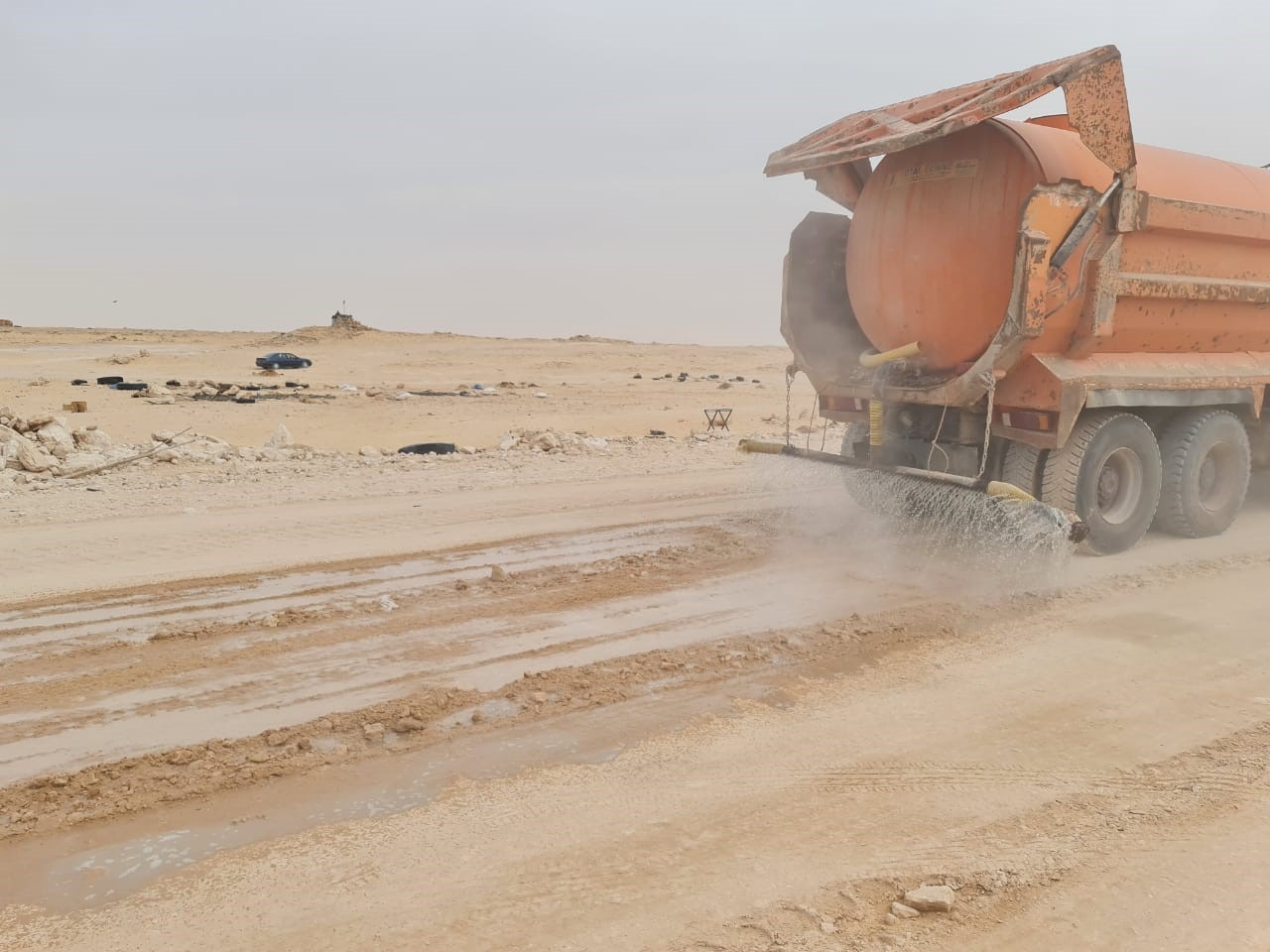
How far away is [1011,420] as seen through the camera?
6.74m

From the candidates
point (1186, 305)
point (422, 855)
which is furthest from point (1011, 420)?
point (422, 855)

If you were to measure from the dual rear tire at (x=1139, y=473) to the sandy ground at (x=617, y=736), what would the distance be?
0.99 feet

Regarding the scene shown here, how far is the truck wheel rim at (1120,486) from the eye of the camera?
7219mm

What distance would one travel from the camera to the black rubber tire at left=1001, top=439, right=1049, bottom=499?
22.5 ft

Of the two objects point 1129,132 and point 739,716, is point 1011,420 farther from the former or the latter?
point 739,716

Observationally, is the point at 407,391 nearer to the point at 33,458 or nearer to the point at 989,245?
the point at 33,458

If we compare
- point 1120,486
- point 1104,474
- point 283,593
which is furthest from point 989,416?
point 283,593

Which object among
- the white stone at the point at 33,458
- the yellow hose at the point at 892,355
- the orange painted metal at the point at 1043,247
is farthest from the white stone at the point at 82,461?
the yellow hose at the point at 892,355

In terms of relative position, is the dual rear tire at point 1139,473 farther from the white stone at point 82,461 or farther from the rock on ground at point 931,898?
the white stone at point 82,461

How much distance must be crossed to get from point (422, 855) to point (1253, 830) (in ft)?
9.14

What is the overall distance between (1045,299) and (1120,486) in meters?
1.92

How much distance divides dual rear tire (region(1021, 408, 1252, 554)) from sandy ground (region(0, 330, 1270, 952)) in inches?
11.9

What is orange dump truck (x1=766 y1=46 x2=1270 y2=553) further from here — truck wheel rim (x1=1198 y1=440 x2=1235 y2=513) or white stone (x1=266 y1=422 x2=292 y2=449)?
white stone (x1=266 y1=422 x2=292 y2=449)

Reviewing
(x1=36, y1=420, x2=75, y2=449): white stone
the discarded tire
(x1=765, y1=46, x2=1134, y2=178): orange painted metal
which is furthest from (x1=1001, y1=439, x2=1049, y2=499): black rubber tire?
(x1=36, y1=420, x2=75, y2=449): white stone
